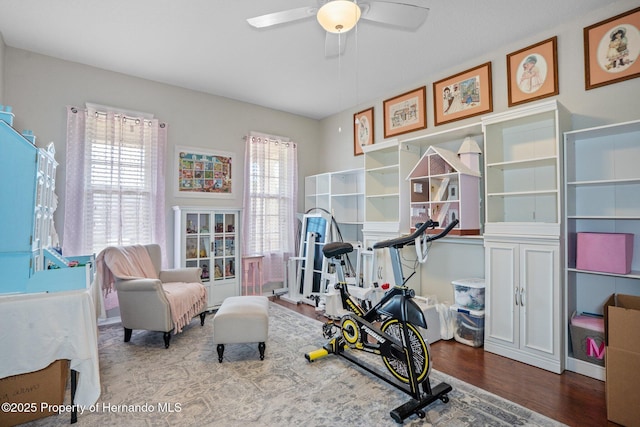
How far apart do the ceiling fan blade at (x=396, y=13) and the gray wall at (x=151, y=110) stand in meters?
3.06

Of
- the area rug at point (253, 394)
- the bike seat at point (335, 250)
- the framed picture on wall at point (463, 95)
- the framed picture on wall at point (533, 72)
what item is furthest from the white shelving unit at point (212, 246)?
the framed picture on wall at point (533, 72)

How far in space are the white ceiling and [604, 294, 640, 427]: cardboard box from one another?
2404 millimetres

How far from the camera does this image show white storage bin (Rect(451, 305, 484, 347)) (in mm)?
3000

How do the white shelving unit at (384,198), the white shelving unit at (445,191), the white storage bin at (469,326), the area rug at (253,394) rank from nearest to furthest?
the area rug at (253,394) < the white storage bin at (469,326) < the white shelving unit at (445,191) < the white shelving unit at (384,198)

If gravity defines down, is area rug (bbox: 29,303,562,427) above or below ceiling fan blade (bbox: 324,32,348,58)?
below

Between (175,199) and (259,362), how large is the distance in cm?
246

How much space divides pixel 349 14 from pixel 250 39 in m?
1.59

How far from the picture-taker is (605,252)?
2.36m

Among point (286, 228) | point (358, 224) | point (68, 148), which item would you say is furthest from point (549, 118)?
point (68, 148)

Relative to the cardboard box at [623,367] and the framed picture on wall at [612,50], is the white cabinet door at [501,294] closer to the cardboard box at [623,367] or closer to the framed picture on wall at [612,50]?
the cardboard box at [623,367]

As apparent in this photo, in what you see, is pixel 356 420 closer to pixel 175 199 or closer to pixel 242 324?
pixel 242 324

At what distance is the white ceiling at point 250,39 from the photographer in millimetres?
2572

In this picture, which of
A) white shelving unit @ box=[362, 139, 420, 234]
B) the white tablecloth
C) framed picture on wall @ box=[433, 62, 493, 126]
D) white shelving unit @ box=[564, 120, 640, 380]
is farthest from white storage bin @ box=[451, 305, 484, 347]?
the white tablecloth

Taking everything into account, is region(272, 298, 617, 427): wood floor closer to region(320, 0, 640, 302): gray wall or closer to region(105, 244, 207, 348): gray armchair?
region(320, 0, 640, 302): gray wall
